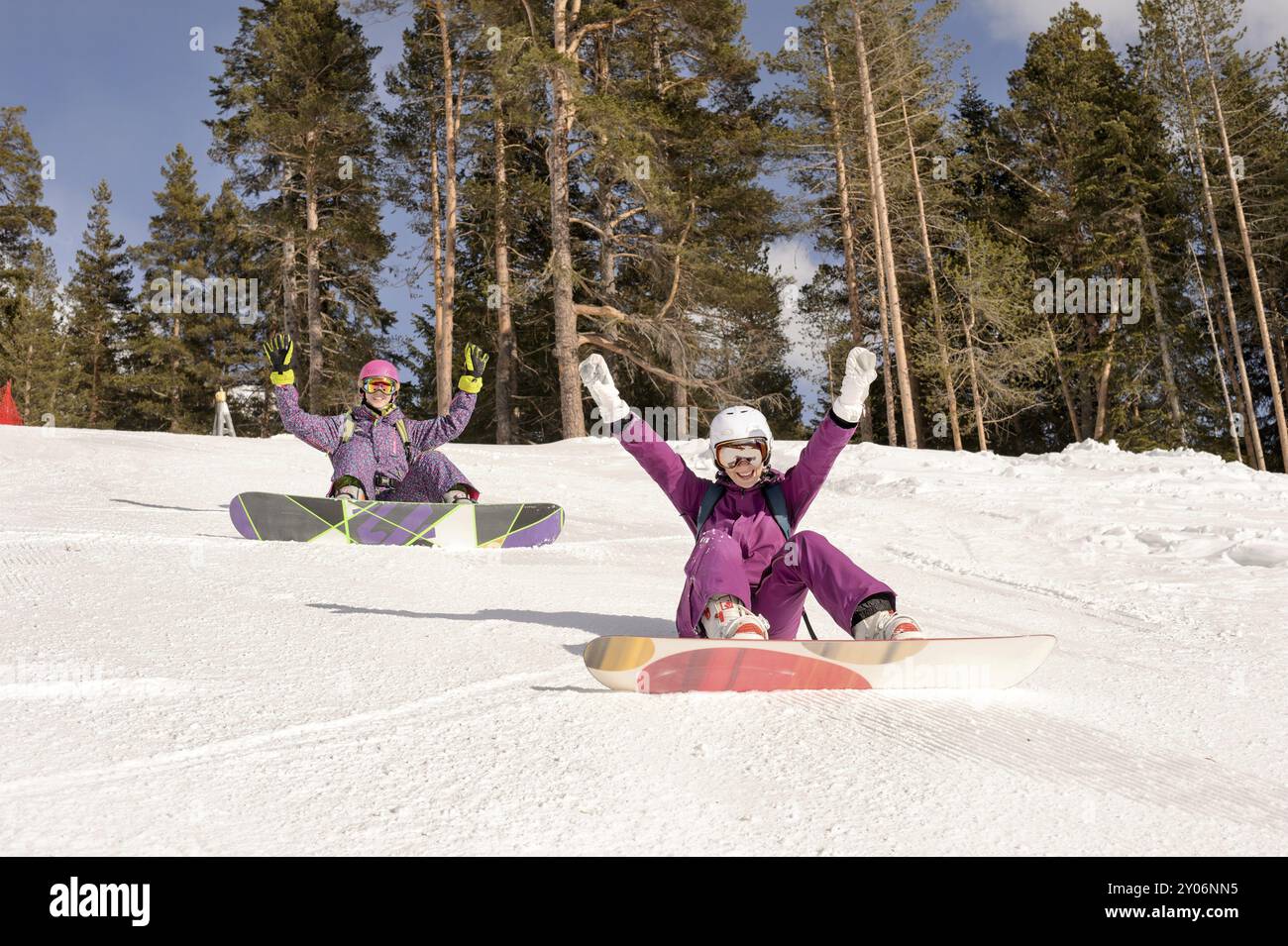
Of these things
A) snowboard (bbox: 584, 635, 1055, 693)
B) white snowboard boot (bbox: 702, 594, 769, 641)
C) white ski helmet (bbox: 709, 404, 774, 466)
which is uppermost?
white ski helmet (bbox: 709, 404, 774, 466)

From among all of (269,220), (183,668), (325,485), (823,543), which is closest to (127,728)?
(183,668)

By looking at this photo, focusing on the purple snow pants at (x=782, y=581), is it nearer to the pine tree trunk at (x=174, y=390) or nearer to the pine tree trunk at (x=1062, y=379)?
the pine tree trunk at (x=1062, y=379)

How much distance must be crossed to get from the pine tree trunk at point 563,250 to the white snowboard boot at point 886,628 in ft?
47.8

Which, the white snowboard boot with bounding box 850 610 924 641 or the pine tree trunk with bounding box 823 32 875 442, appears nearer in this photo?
the white snowboard boot with bounding box 850 610 924 641

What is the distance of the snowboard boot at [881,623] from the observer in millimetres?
2869

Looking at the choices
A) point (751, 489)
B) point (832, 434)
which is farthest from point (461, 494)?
point (832, 434)

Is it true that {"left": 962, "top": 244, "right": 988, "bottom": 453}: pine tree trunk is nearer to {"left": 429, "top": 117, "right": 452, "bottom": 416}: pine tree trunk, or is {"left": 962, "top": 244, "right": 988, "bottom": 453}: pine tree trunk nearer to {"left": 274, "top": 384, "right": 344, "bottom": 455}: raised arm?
{"left": 429, "top": 117, "right": 452, "bottom": 416}: pine tree trunk

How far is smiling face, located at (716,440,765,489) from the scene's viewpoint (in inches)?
134

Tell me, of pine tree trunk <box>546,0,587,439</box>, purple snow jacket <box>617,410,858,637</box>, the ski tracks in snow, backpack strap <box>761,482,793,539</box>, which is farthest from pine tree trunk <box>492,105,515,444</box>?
the ski tracks in snow

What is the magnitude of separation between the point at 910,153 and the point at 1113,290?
674 centimetres

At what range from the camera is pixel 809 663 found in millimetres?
2666

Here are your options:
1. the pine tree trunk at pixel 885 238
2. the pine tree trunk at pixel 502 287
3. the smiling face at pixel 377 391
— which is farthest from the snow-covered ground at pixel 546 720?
the pine tree trunk at pixel 502 287

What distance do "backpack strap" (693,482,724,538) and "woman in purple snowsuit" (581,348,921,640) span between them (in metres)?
0.02

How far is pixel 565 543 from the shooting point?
659 cm
